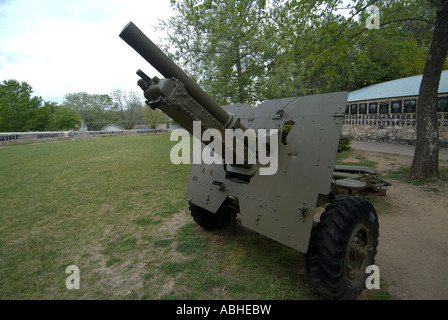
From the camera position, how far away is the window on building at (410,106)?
13.0 metres

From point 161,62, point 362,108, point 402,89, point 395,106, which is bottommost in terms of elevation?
point 161,62

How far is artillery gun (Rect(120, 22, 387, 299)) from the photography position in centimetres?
228

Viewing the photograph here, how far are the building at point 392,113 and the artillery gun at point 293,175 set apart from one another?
40.7ft

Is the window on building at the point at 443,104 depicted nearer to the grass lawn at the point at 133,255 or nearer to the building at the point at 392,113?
the building at the point at 392,113

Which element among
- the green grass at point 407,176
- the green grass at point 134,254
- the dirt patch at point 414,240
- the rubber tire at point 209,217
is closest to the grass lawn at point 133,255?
the green grass at point 134,254

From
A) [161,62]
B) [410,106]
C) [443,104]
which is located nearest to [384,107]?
[410,106]

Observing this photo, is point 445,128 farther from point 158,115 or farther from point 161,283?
point 158,115

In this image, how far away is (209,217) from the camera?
4008 millimetres

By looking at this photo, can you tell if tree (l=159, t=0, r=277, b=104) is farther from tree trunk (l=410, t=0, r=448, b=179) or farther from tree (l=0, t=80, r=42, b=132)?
tree (l=0, t=80, r=42, b=132)

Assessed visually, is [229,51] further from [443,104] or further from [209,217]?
[443,104]

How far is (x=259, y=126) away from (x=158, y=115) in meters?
44.7

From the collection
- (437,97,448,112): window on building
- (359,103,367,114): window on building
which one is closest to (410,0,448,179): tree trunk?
(437,97,448,112): window on building

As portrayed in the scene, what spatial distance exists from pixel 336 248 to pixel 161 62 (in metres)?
2.24
